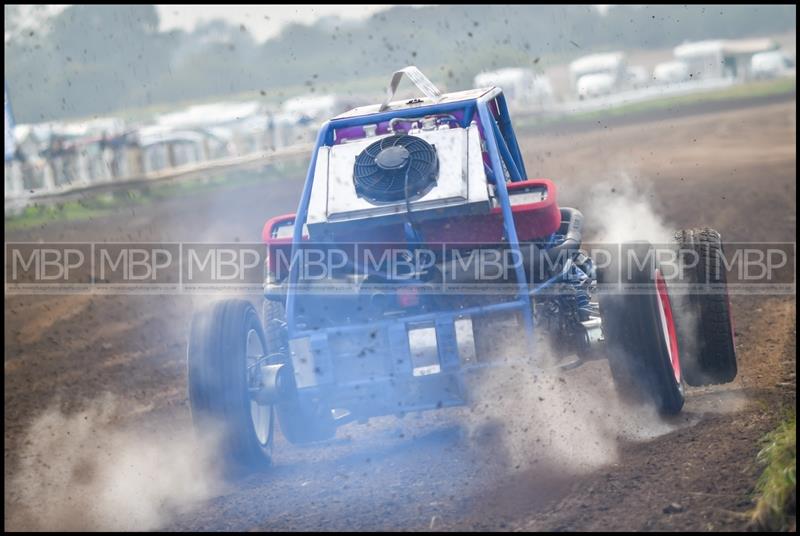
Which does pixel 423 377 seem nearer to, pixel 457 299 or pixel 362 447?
pixel 457 299

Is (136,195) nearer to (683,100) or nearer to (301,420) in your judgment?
(301,420)

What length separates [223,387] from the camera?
530 centimetres

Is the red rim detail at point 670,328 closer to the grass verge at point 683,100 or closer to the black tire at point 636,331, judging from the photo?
the black tire at point 636,331

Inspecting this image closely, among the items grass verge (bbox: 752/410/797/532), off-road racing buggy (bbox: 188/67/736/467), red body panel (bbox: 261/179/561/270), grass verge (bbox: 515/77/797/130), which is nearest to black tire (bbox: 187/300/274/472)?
off-road racing buggy (bbox: 188/67/736/467)

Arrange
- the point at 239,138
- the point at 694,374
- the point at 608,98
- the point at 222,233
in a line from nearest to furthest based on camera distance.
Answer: the point at 694,374
the point at 222,233
the point at 239,138
the point at 608,98

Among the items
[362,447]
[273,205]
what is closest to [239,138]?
[273,205]

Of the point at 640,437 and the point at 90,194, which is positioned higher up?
the point at 90,194

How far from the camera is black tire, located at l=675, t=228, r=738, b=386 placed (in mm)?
6090

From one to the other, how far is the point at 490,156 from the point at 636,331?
1375 mm

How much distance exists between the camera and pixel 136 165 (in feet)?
76.5

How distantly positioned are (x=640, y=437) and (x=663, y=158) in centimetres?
1399

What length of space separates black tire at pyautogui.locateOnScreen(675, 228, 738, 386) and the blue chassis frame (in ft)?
2.86

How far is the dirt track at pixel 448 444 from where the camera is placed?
4.60m

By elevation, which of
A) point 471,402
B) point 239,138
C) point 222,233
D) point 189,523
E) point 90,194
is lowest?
point 189,523
